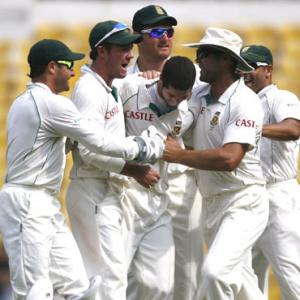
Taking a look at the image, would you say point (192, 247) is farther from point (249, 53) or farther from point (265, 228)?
point (249, 53)

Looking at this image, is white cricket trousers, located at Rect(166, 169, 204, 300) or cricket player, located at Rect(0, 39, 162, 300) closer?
cricket player, located at Rect(0, 39, 162, 300)

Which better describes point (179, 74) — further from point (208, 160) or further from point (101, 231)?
point (101, 231)

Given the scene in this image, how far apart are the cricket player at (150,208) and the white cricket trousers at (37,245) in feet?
1.84

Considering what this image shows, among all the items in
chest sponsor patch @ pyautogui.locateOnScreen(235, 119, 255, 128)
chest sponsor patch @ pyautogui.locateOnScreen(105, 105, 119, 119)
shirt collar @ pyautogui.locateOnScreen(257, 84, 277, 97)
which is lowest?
shirt collar @ pyautogui.locateOnScreen(257, 84, 277, 97)

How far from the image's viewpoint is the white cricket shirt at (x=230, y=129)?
8609 mm

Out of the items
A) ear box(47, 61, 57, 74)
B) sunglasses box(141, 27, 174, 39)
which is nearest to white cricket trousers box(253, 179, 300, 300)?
sunglasses box(141, 27, 174, 39)

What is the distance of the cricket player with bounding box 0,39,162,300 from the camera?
821 centimetres

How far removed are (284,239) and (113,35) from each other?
2.01 meters

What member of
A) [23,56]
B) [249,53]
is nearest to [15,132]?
[249,53]

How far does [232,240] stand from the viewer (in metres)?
8.60

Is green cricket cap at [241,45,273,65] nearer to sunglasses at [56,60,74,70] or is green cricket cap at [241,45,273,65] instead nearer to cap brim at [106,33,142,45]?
cap brim at [106,33,142,45]

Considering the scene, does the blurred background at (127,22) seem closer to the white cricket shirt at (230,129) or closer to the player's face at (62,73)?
the white cricket shirt at (230,129)

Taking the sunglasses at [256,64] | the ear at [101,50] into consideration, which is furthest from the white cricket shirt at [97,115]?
the sunglasses at [256,64]

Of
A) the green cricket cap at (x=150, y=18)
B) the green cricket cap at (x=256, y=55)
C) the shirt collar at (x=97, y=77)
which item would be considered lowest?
the green cricket cap at (x=256, y=55)
